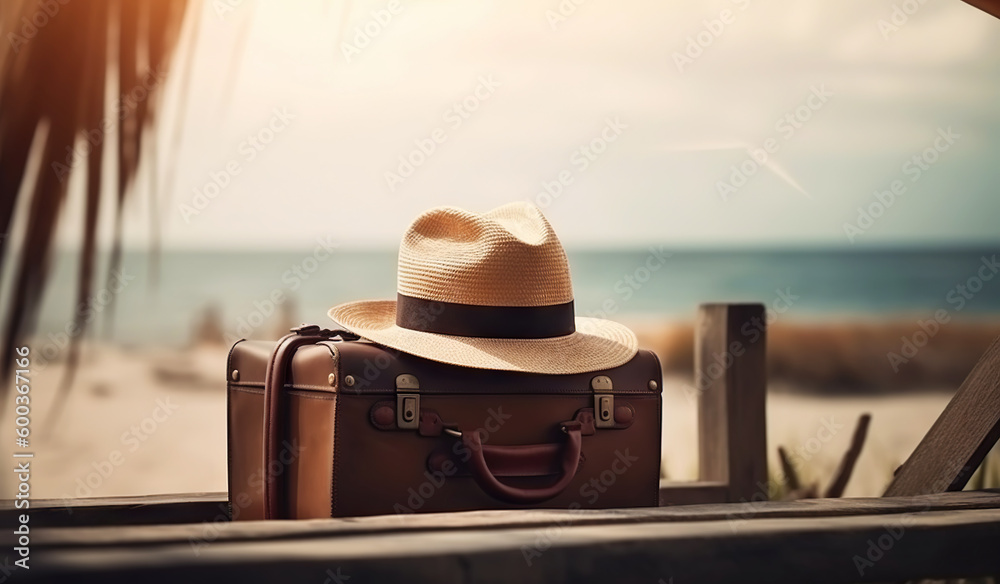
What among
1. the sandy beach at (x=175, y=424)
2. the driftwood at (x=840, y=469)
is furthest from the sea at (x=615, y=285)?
the driftwood at (x=840, y=469)

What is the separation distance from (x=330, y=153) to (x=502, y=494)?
15599 mm

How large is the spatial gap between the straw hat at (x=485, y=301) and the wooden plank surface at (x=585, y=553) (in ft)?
1.72

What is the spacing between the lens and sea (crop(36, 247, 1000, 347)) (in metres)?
15.8

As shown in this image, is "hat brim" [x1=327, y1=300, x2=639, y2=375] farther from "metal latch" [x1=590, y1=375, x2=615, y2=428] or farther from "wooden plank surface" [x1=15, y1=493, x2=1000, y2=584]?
"wooden plank surface" [x1=15, y1=493, x2=1000, y2=584]

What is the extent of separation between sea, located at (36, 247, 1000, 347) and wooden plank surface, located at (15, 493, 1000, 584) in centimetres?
1398

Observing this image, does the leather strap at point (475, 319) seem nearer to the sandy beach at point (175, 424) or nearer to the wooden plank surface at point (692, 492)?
the wooden plank surface at point (692, 492)

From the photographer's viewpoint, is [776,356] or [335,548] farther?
[776,356]

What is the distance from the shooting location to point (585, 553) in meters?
1.34

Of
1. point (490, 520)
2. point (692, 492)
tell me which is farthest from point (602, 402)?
point (692, 492)

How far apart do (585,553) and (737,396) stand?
5.98 ft

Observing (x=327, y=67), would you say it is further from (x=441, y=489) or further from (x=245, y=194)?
(x=441, y=489)

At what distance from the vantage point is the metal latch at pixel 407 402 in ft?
6.08

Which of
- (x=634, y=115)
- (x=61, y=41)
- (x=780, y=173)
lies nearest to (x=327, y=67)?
(x=634, y=115)

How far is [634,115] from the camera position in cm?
1725
